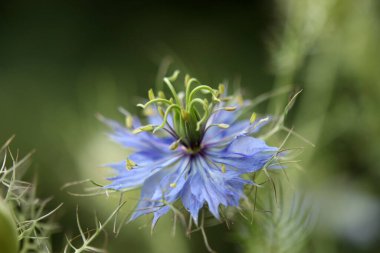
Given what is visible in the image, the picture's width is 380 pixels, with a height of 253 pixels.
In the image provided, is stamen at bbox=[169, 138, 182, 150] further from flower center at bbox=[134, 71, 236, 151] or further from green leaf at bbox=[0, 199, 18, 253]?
green leaf at bbox=[0, 199, 18, 253]

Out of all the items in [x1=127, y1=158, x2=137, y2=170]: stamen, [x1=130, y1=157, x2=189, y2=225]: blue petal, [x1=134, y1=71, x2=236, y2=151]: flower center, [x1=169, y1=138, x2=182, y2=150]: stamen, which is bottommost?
[x1=130, y1=157, x2=189, y2=225]: blue petal

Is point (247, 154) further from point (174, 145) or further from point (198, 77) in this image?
point (198, 77)

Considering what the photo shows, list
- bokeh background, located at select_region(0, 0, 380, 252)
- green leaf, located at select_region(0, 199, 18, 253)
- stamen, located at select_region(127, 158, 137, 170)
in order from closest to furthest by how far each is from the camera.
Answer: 1. green leaf, located at select_region(0, 199, 18, 253)
2. stamen, located at select_region(127, 158, 137, 170)
3. bokeh background, located at select_region(0, 0, 380, 252)

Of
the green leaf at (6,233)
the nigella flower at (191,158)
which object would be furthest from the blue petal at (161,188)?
the green leaf at (6,233)

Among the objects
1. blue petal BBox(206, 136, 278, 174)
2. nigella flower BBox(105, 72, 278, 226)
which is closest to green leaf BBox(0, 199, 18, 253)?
nigella flower BBox(105, 72, 278, 226)

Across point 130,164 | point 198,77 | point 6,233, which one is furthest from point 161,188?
point 198,77

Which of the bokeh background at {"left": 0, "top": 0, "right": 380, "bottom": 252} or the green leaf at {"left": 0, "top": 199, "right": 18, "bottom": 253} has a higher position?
the bokeh background at {"left": 0, "top": 0, "right": 380, "bottom": 252}

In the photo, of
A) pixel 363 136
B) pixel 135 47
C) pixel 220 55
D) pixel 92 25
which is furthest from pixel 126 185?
pixel 92 25
